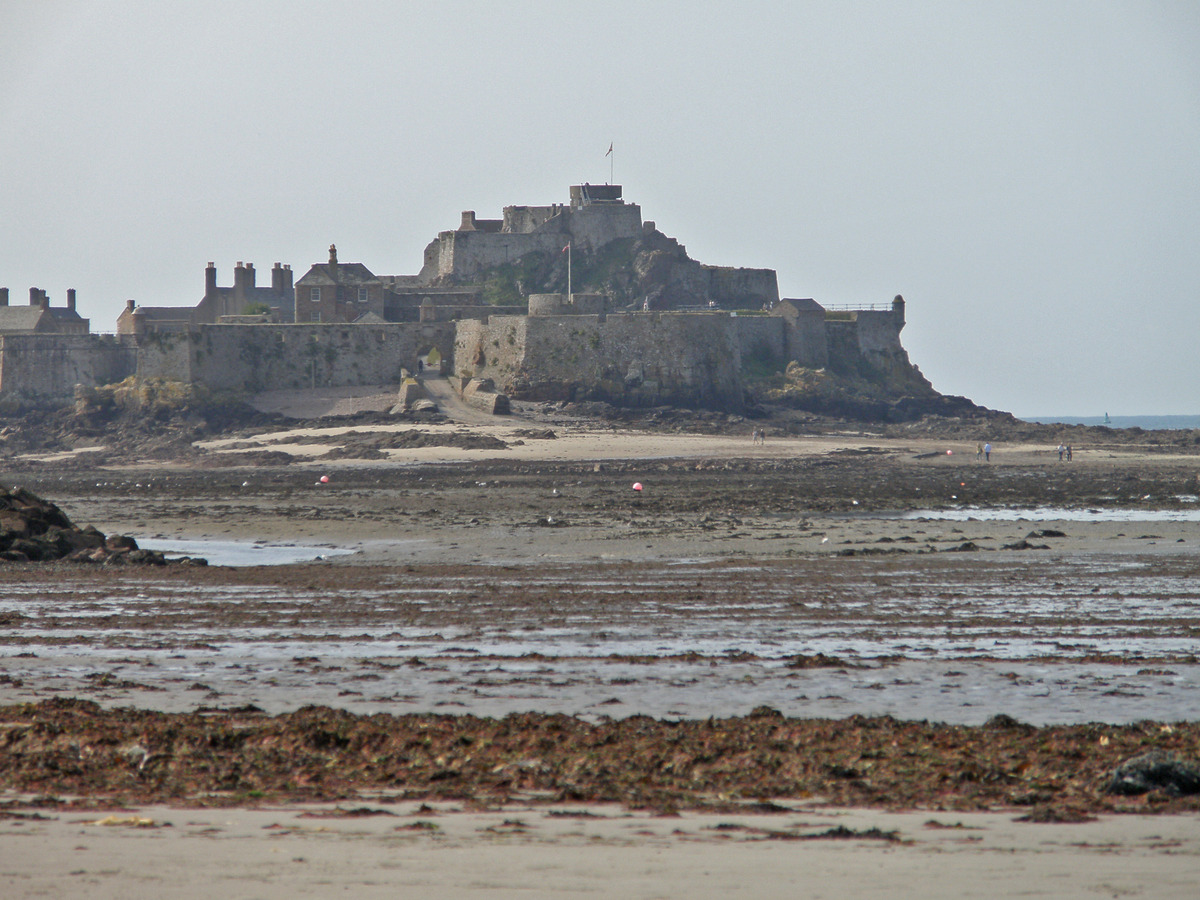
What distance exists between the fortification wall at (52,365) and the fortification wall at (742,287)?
26309mm

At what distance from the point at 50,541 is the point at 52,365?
34507 millimetres

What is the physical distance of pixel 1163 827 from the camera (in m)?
5.11

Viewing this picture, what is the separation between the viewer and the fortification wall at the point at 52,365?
48.4m

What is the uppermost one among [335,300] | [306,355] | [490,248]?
[490,248]

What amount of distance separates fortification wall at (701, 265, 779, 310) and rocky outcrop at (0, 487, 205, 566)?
147 feet

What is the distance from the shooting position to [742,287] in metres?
61.8

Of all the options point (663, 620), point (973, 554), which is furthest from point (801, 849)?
point (973, 554)

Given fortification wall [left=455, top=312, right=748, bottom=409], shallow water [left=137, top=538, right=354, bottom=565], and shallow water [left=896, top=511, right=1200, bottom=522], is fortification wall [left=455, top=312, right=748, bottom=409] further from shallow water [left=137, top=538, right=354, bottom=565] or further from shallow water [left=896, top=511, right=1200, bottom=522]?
shallow water [left=137, top=538, right=354, bottom=565]

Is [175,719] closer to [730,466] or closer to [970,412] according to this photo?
[730,466]

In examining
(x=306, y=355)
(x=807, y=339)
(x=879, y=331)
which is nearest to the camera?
(x=306, y=355)

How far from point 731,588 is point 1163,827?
8.51m

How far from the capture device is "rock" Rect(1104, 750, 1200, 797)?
223 inches

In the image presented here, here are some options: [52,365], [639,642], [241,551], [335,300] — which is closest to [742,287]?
[335,300]

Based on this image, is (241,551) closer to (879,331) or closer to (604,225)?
(604,225)
